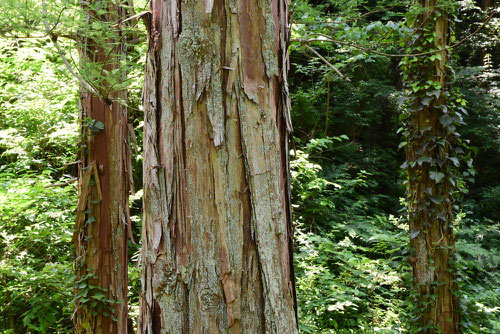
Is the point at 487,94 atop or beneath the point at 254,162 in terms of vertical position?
atop

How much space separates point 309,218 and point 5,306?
14.6 feet

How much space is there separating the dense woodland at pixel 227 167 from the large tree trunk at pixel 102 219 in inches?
Result: 0.6

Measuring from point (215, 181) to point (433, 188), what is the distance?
3248mm

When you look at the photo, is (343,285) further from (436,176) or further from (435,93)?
(435,93)

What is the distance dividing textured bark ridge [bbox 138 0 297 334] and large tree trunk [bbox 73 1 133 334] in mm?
2668

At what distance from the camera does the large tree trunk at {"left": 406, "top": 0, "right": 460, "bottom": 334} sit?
3.75 m

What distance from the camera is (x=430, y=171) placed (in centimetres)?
380

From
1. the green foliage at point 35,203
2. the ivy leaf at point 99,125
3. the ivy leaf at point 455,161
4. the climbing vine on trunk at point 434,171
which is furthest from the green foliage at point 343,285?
the green foliage at point 35,203

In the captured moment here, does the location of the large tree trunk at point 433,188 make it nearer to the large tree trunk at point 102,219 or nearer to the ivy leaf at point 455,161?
the ivy leaf at point 455,161

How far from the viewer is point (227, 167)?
111cm

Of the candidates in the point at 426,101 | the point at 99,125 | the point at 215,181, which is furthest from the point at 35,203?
the point at 426,101

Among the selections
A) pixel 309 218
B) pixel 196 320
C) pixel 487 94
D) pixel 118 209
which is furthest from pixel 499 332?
pixel 487 94

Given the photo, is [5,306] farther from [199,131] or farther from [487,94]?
[487,94]

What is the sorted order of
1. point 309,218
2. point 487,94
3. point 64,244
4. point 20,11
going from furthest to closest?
point 487,94
point 309,218
point 64,244
point 20,11
